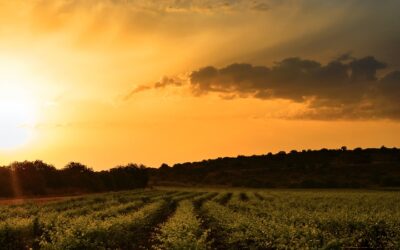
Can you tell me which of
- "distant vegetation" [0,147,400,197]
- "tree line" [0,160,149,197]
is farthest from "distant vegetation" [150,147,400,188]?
"tree line" [0,160,149,197]

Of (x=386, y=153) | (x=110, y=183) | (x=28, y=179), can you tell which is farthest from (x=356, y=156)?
(x=28, y=179)

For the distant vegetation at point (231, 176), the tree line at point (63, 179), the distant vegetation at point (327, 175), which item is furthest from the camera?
the distant vegetation at point (327, 175)

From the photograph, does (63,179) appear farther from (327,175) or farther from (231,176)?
(231,176)

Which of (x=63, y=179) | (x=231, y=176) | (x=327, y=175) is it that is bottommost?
(x=327, y=175)

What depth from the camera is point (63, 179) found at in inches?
4193

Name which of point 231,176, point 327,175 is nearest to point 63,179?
point 327,175

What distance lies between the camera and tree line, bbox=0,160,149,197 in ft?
299

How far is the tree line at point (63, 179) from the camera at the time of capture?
9114cm

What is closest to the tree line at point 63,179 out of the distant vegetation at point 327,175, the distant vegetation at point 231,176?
the distant vegetation at point 231,176

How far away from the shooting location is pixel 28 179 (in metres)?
94.8

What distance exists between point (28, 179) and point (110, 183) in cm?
2642

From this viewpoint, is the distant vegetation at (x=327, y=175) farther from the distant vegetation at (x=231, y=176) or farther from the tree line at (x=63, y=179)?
the tree line at (x=63, y=179)

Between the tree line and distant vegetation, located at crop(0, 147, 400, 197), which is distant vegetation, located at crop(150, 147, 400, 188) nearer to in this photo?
distant vegetation, located at crop(0, 147, 400, 197)

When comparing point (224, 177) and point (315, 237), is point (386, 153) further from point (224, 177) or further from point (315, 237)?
point (315, 237)
